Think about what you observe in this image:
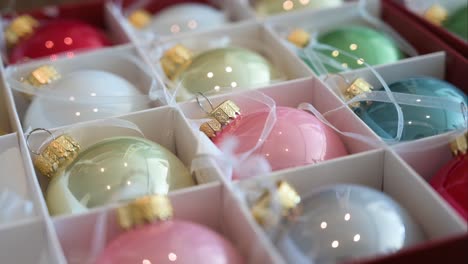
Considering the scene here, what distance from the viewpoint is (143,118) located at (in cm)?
120

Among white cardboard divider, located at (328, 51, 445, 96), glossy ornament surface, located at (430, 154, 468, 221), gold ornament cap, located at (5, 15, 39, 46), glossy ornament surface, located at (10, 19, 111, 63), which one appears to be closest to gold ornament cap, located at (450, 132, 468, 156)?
glossy ornament surface, located at (430, 154, 468, 221)

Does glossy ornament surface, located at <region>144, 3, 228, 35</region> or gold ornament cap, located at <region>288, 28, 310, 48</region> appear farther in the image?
glossy ornament surface, located at <region>144, 3, 228, 35</region>

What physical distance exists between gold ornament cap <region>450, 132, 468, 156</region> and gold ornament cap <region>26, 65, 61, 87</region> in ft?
2.38

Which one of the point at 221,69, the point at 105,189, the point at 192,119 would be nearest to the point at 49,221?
the point at 105,189

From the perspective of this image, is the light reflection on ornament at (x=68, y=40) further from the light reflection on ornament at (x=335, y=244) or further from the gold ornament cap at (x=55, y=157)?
the light reflection on ornament at (x=335, y=244)

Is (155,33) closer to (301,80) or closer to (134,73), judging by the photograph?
(134,73)

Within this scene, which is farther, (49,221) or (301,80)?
(301,80)

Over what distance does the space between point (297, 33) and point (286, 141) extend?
42 cm

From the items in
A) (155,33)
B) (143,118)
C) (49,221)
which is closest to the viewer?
(49,221)

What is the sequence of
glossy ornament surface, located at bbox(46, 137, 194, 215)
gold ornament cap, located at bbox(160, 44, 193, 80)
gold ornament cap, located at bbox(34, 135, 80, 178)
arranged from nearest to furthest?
1. glossy ornament surface, located at bbox(46, 137, 194, 215)
2. gold ornament cap, located at bbox(34, 135, 80, 178)
3. gold ornament cap, located at bbox(160, 44, 193, 80)

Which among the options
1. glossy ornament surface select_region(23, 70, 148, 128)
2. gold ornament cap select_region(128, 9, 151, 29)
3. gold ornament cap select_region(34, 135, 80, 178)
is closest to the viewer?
gold ornament cap select_region(34, 135, 80, 178)

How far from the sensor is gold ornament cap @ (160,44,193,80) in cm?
136

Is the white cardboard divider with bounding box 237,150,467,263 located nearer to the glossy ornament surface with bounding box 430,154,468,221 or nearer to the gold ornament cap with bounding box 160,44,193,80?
the glossy ornament surface with bounding box 430,154,468,221

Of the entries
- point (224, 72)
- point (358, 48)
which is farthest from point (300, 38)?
point (224, 72)
